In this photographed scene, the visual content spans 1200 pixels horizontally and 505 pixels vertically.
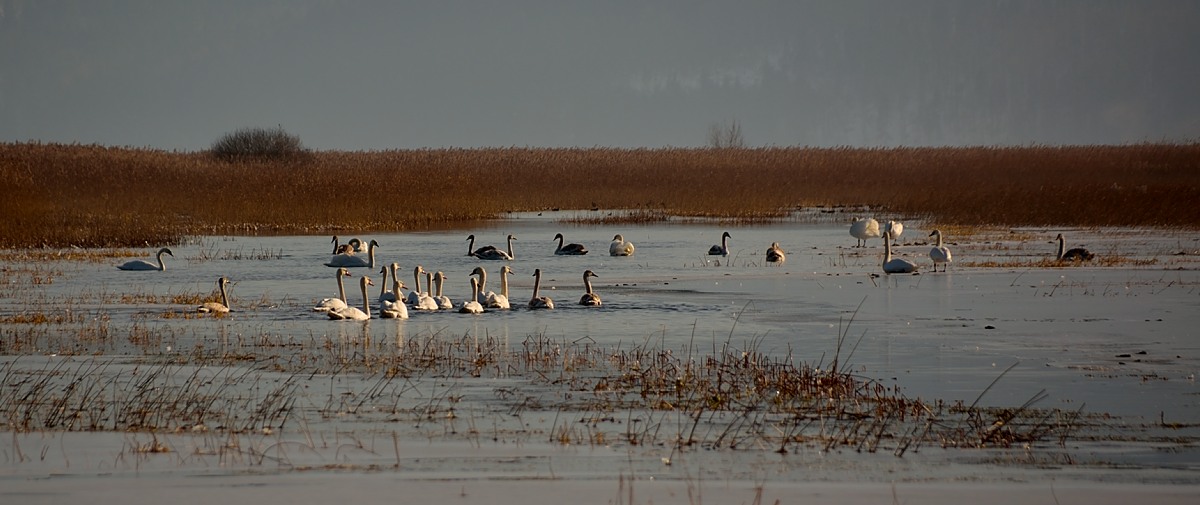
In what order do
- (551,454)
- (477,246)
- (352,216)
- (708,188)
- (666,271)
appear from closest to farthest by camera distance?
(551,454), (666,271), (477,246), (352,216), (708,188)

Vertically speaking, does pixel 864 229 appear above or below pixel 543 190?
below

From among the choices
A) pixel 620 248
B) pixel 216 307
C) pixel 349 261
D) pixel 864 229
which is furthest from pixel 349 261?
pixel 864 229

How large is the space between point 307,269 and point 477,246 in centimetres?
423

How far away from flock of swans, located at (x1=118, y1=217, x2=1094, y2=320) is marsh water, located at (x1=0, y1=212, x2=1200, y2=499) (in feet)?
0.52

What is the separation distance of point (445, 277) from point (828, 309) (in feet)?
15.2

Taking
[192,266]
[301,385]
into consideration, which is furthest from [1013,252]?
[301,385]

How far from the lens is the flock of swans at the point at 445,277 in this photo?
38.2ft

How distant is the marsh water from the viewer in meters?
8.04

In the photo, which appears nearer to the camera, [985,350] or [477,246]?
[985,350]

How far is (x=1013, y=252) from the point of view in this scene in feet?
60.3

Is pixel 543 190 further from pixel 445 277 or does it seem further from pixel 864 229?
pixel 445 277

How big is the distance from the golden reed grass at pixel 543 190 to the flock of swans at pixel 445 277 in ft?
17.0

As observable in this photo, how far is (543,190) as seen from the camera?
34.5 m

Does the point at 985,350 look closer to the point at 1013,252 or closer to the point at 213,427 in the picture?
the point at 213,427
